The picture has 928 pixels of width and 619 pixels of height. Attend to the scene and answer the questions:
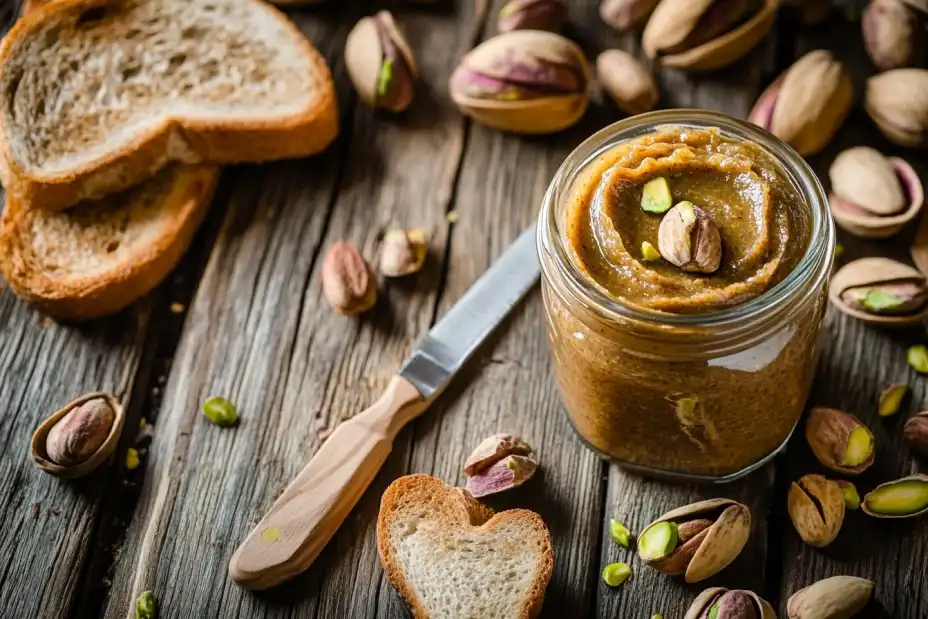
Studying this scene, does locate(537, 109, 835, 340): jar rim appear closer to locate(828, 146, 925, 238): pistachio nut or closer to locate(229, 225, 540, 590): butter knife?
locate(229, 225, 540, 590): butter knife

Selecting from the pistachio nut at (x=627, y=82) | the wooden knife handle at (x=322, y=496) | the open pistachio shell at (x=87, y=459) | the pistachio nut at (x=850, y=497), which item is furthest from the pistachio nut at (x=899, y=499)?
the open pistachio shell at (x=87, y=459)

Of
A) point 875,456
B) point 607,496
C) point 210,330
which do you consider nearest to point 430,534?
point 607,496

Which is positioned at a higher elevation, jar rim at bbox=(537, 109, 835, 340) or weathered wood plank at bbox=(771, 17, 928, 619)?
jar rim at bbox=(537, 109, 835, 340)

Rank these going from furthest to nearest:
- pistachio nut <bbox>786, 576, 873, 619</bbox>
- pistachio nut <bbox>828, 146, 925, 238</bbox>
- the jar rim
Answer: pistachio nut <bbox>828, 146, 925, 238</bbox>
pistachio nut <bbox>786, 576, 873, 619</bbox>
the jar rim

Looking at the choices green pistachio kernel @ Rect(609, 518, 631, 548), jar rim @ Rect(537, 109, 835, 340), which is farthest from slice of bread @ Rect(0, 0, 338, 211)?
green pistachio kernel @ Rect(609, 518, 631, 548)

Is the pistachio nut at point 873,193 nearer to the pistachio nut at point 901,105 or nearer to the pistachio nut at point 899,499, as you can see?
the pistachio nut at point 901,105

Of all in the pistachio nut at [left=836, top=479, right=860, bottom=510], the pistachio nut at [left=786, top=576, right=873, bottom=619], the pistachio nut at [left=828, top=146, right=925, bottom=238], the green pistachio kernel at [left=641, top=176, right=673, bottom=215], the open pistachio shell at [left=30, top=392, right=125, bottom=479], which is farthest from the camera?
the pistachio nut at [left=828, top=146, right=925, bottom=238]

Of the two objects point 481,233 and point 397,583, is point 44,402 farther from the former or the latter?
point 481,233
